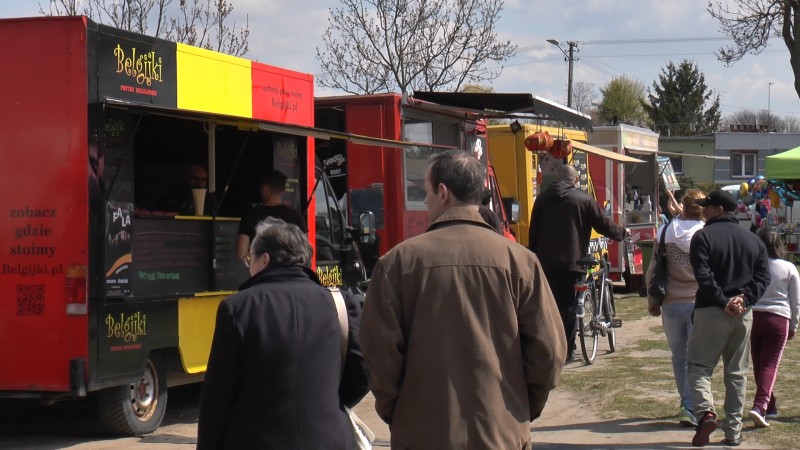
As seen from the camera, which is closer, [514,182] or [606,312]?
[606,312]

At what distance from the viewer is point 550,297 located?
4199 mm

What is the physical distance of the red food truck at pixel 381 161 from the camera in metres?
13.1

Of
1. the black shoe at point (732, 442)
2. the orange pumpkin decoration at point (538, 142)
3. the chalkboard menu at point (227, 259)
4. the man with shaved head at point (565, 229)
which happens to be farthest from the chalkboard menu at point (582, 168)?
the black shoe at point (732, 442)

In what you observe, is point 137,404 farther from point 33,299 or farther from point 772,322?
point 772,322

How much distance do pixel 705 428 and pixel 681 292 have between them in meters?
1.20

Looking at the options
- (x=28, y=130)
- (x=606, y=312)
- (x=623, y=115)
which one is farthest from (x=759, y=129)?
(x=28, y=130)

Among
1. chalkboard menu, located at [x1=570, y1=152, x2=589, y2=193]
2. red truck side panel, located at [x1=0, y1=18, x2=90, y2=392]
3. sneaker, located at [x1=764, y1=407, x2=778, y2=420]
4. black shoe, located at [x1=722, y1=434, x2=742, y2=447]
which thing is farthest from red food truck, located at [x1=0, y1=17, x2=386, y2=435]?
chalkboard menu, located at [x1=570, y1=152, x2=589, y2=193]

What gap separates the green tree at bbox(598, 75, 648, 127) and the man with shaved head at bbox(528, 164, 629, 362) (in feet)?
198

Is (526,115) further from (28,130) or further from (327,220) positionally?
(28,130)

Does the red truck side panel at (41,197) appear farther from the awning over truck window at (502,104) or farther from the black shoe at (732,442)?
the awning over truck window at (502,104)

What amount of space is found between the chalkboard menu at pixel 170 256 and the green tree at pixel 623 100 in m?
62.7

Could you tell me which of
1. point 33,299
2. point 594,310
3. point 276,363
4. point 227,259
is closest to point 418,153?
point 594,310

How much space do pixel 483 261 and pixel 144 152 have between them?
684cm

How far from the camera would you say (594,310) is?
41.0ft
